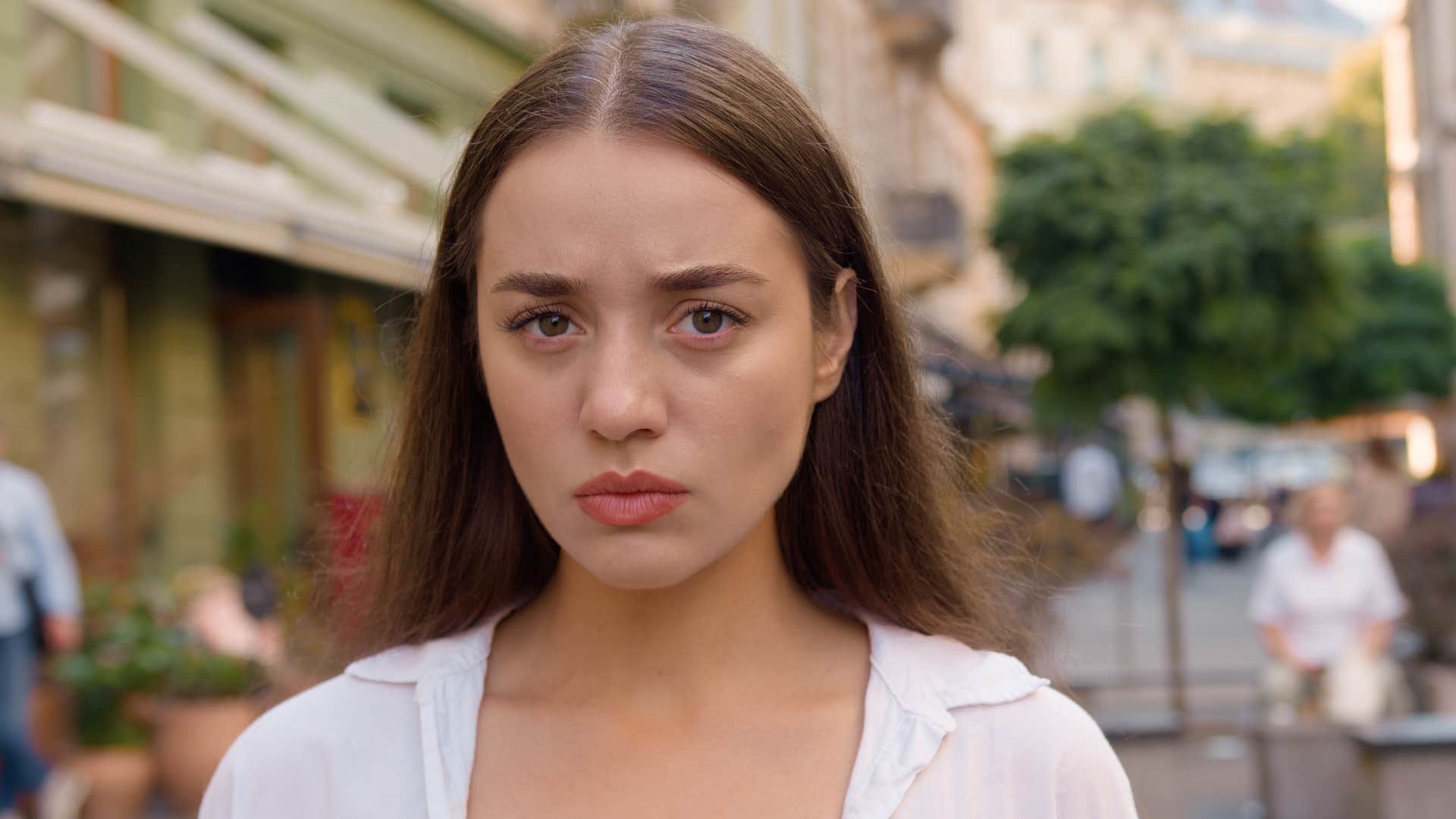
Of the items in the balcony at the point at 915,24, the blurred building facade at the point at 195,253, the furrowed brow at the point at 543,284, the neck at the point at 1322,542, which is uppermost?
the balcony at the point at 915,24

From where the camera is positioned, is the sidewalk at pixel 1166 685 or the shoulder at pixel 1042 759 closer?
the shoulder at pixel 1042 759

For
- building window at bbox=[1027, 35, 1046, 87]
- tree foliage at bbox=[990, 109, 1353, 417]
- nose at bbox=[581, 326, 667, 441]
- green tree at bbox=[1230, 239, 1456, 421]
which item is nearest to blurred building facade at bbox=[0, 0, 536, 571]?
tree foliage at bbox=[990, 109, 1353, 417]

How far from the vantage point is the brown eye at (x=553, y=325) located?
5.22ft

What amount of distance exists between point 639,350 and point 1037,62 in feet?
176

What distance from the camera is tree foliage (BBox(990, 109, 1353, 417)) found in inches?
A: 376

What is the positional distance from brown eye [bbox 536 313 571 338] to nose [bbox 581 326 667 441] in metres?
0.05

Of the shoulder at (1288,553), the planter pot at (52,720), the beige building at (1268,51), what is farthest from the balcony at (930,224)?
the beige building at (1268,51)

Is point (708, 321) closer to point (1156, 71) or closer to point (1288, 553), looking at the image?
point (1288, 553)

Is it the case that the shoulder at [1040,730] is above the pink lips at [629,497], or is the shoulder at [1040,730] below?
below

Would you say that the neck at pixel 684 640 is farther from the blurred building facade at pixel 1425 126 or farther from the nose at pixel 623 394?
the blurred building facade at pixel 1425 126

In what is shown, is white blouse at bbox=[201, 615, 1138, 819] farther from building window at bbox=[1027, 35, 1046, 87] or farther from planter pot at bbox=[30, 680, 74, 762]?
building window at bbox=[1027, 35, 1046, 87]

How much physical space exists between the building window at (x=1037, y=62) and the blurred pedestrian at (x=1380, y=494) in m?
41.1

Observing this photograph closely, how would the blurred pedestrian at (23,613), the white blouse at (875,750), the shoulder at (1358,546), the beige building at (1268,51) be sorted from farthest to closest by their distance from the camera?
the beige building at (1268,51) → the shoulder at (1358,546) → the blurred pedestrian at (23,613) → the white blouse at (875,750)

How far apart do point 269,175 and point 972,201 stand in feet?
102
